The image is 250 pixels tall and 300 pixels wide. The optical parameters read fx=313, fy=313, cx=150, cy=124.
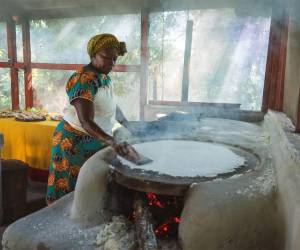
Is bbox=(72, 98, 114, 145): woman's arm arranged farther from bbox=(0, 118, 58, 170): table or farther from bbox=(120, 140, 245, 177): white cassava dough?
bbox=(0, 118, 58, 170): table

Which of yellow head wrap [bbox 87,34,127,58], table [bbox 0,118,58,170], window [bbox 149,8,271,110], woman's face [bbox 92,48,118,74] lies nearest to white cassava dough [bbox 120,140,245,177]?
woman's face [bbox 92,48,118,74]

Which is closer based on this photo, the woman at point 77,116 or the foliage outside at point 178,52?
the woman at point 77,116

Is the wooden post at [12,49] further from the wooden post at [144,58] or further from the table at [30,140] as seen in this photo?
the wooden post at [144,58]

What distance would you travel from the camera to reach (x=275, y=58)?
3.97m

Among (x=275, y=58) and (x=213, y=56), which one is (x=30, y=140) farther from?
(x=275, y=58)

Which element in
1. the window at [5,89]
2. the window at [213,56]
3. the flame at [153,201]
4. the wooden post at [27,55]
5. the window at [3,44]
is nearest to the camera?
the flame at [153,201]

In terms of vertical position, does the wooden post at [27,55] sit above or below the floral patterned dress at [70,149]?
above

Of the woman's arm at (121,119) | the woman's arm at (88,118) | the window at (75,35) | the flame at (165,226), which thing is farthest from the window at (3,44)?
the flame at (165,226)

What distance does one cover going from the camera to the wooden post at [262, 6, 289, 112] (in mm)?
3588

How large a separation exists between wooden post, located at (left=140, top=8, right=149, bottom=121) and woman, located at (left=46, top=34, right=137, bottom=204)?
2.91 metres

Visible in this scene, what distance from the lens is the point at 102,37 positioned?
247 centimetres

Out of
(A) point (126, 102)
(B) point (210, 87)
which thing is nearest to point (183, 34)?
(B) point (210, 87)

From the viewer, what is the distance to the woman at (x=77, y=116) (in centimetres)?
242

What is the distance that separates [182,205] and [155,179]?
368mm
